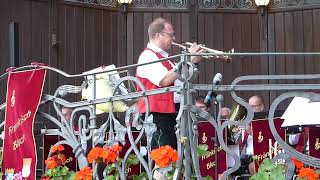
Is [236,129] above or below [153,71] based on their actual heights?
below

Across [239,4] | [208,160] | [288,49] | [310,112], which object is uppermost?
[239,4]

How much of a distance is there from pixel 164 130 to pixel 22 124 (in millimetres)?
1222

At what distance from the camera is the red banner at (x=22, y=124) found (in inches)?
223

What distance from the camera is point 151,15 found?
36.6 ft

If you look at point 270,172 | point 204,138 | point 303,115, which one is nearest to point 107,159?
point 270,172

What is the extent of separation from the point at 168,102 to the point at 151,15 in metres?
6.05

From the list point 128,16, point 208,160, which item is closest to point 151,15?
point 128,16

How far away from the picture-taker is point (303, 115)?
5039 millimetres

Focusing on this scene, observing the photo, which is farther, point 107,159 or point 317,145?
point 317,145

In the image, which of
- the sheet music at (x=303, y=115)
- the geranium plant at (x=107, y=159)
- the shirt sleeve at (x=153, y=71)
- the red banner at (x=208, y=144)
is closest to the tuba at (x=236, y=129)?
the red banner at (x=208, y=144)

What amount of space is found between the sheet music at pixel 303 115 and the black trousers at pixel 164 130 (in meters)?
0.83

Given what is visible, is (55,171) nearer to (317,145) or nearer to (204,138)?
(204,138)

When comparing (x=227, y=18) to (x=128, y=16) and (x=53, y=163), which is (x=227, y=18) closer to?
(x=128, y=16)

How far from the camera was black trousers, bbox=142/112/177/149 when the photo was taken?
17.0 ft
